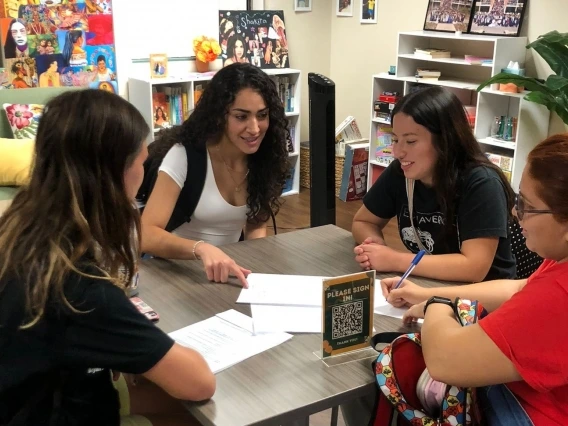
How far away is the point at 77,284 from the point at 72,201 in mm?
142

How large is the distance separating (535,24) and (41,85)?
3.09 metres

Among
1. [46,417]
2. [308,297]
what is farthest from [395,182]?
[46,417]

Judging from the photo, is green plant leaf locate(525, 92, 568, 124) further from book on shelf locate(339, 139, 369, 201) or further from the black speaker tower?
book on shelf locate(339, 139, 369, 201)

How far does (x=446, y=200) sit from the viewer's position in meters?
1.79

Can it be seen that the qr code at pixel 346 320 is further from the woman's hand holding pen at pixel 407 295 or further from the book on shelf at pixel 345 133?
the book on shelf at pixel 345 133

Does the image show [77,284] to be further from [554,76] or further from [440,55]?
[440,55]

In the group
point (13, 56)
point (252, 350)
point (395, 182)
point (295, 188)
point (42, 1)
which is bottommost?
point (295, 188)

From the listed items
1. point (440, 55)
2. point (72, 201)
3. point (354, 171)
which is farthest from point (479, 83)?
point (72, 201)

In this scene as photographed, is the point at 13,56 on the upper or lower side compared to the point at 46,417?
upper

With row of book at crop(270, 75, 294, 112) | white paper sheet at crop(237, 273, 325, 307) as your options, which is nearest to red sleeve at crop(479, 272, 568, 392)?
white paper sheet at crop(237, 273, 325, 307)

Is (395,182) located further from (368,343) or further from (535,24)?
(535,24)

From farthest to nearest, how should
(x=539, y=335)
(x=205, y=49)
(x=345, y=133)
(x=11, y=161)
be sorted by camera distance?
(x=345, y=133) → (x=205, y=49) → (x=11, y=161) → (x=539, y=335)

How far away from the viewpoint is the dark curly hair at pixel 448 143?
180 centimetres

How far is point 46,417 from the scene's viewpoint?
109 cm
